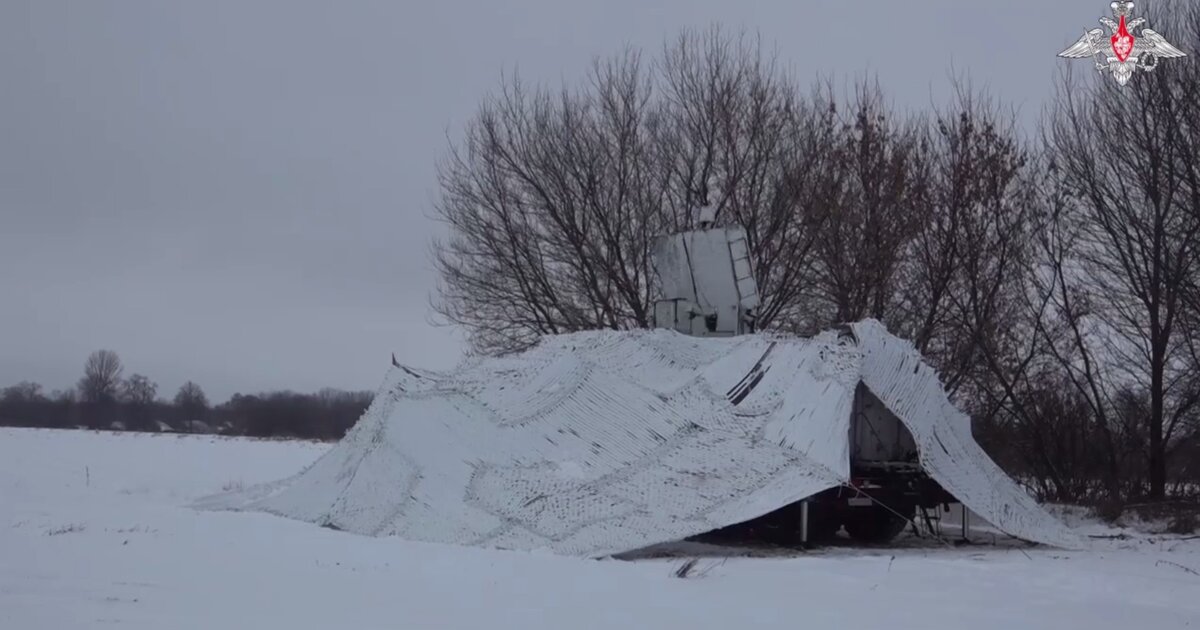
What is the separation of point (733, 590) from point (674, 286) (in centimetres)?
869

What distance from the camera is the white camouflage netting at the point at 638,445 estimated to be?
1247cm

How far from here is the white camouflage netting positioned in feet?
40.9

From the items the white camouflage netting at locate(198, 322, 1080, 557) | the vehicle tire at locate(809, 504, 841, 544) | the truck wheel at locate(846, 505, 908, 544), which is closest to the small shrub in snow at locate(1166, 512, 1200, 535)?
the white camouflage netting at locate(198, 322, 1080, 557)

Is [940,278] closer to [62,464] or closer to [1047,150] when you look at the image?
[1047,150]

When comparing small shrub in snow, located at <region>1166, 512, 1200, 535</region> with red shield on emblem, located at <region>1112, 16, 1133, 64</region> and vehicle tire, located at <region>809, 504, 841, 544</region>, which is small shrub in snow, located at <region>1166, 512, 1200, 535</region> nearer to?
vehicle tire, located at <region>809, 504, 841, 544</region>

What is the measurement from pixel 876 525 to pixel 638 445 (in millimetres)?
3401

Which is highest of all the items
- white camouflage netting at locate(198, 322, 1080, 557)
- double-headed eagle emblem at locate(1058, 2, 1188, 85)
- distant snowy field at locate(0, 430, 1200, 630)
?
double-headed eagle emblem at locate(1058, 2, 1188, 85)

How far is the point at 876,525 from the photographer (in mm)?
14805

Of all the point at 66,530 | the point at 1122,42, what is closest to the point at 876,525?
the point at 1122,42

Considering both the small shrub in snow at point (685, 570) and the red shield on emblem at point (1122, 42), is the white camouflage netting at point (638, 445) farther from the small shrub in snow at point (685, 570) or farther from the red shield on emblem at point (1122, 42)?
the red shield on emblem at point (1122, 42)

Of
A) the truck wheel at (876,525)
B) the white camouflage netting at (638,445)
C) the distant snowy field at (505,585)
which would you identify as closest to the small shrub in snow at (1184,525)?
the distant snowy field at (505,585)

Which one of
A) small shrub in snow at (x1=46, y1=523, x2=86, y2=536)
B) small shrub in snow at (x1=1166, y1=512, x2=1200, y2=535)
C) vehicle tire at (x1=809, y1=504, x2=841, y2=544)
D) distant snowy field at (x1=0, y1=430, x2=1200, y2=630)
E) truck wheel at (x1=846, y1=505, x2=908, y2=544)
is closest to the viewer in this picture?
distant snowy field at (x1=0, y1=430, x2=1200, y2=630)

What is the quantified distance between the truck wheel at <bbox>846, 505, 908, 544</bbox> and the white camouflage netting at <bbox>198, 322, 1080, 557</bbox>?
1195 millimetres

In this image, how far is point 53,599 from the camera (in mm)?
8094
